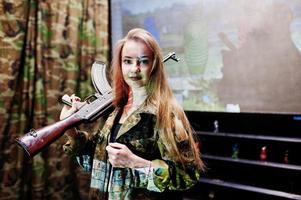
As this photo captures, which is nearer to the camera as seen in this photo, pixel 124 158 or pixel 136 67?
pixel 124 158

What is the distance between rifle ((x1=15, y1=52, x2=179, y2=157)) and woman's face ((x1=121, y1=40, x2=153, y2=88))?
0.12 meters

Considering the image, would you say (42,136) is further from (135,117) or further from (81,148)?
(135,117)

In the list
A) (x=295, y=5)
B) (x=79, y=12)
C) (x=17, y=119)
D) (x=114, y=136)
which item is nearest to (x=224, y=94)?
(x=295, y=5)

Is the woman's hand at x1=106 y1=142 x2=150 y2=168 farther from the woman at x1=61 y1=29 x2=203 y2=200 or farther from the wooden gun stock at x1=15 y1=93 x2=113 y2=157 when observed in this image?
the wooden gun stock at x1=15 y1=93 x2=113 y2=157

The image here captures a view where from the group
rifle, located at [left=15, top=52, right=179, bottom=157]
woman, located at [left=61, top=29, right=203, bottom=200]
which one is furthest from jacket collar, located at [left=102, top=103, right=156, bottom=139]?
rifle, located at [left=15, top=52, right=179, bottom=157]

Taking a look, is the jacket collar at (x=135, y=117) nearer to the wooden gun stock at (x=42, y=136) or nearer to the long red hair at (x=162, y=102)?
the long red hair at (x=162, y=102)

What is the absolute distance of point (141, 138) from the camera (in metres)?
1.00

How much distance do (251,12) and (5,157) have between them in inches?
66.2

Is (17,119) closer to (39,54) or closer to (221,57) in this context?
(39,54)

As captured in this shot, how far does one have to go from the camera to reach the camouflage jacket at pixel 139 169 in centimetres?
93

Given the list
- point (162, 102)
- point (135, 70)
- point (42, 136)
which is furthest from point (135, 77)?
point (42, 136)

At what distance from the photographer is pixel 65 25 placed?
2082 millimetres

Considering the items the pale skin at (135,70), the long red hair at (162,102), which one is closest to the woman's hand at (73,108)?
the pale skin at (135,70)

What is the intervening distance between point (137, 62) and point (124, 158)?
1.06 ft
